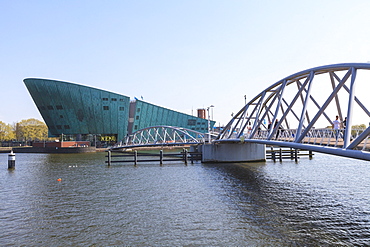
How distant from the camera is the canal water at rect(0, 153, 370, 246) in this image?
42.4ft

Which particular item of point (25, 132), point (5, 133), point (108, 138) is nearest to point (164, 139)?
point (108, 138)

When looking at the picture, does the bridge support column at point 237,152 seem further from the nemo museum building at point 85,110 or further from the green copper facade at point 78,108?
the green copper facade at point 78,108

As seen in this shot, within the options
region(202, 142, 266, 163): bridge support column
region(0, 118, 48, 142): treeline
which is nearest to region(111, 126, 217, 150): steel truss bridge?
region(202, 142, 266, 163): bridge support column

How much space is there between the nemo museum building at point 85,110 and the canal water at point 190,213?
71289 mm

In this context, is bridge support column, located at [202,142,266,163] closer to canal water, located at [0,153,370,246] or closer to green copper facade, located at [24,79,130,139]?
canal water, located at [0,153,370,246]

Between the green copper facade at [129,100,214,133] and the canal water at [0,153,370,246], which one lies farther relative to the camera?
the green copper facade at [129,100,214,133]

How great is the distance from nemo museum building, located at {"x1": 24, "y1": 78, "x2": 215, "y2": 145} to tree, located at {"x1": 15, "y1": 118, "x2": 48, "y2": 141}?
35.1 m

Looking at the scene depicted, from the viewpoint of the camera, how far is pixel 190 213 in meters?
16.8

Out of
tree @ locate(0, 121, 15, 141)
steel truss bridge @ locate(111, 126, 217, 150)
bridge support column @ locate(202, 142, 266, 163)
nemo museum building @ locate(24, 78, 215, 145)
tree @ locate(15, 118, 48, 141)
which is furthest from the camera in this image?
tree @ locate(15, 118, 48, 141)

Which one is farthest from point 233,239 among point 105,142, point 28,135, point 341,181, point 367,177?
point 28,135

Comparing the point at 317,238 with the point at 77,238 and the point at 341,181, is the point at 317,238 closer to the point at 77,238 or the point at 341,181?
the point at 77,238

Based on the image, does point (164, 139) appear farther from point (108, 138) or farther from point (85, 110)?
point (108, 138)

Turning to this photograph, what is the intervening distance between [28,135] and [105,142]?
165 feet

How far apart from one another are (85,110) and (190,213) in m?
86.8
